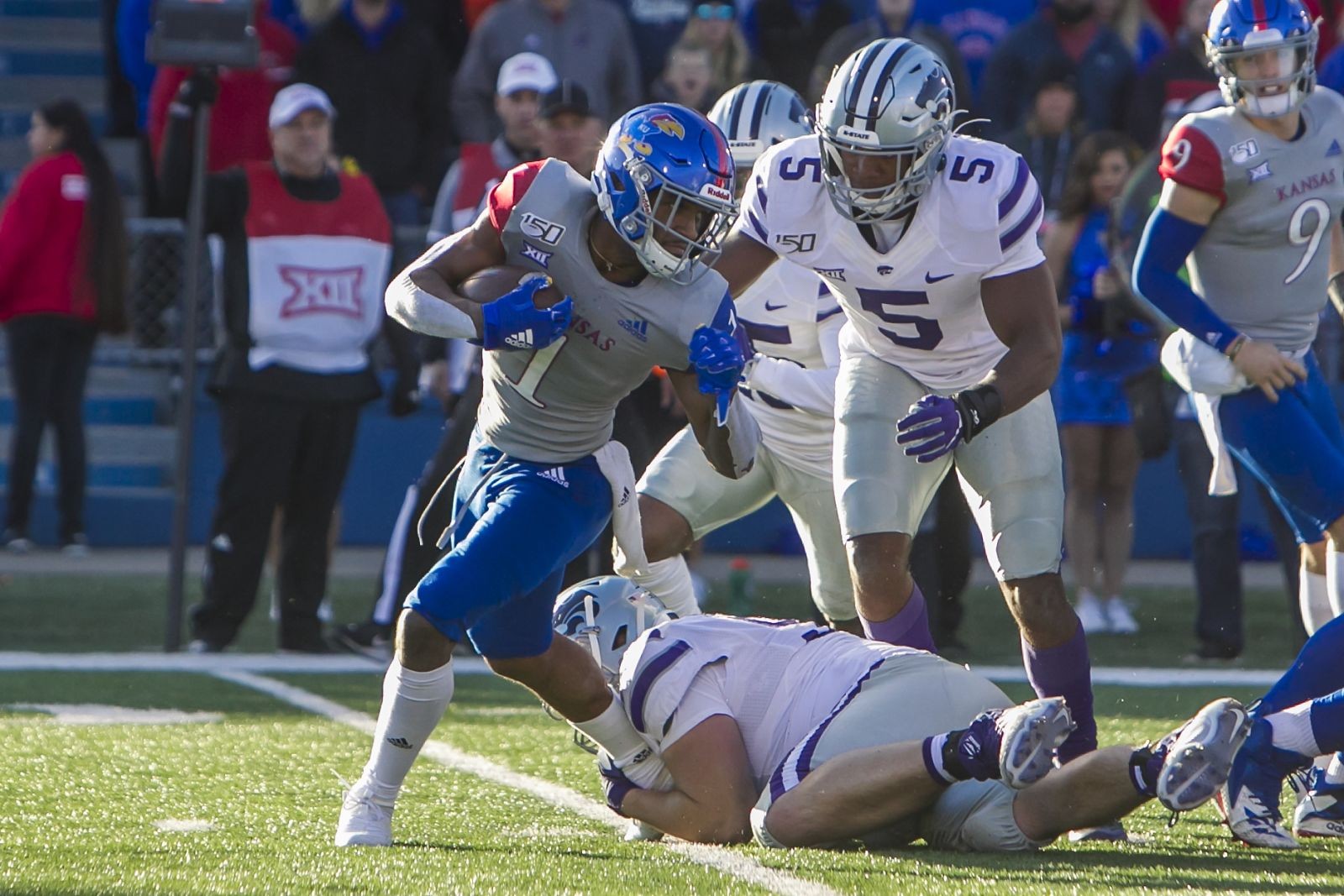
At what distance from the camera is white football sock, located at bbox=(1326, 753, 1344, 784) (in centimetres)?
444

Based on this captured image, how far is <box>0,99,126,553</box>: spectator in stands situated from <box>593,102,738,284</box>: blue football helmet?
6.25 meters

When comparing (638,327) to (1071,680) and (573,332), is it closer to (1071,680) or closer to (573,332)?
(573,332)

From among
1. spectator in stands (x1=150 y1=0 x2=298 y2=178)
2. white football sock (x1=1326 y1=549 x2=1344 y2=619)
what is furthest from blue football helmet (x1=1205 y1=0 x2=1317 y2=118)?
spectator in stands (x1=150 y1=0 x2=298 y2=178)

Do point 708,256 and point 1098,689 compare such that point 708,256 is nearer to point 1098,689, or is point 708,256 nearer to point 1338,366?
point 1098,689

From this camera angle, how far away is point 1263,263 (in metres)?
5.27

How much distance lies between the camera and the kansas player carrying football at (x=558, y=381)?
4102 millimetres

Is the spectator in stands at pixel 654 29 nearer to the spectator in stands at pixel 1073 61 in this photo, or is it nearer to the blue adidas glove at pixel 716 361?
the spectator in stands at pixel 1073 61

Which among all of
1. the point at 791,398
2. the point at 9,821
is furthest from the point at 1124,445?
the point at 9,821

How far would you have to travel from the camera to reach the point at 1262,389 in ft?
16.6

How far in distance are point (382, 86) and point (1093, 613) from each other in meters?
4.40

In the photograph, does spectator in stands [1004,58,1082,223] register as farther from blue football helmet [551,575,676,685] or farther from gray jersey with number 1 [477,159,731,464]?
gray jersey with number 1 [477,159,731,464]

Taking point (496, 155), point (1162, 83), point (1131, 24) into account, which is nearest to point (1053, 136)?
point (1162, 83)

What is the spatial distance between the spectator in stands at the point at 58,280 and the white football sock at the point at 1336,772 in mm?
6983

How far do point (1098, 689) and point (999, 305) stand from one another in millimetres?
2691
